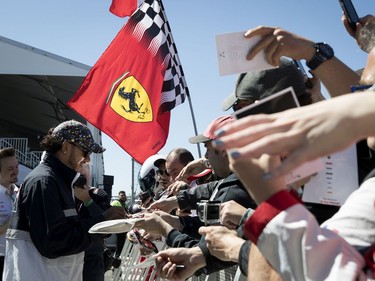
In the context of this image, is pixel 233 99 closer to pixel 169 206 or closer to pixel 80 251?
pixel 169 206

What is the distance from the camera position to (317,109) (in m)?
0.89

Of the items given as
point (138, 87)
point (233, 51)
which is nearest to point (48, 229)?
point (233, 51)

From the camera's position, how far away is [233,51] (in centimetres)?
162

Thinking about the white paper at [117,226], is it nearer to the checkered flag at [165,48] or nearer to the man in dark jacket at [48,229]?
the man in dark jacket at [48,229]

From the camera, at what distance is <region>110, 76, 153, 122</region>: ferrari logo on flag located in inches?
223

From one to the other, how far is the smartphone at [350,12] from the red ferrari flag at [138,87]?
11.9 ft

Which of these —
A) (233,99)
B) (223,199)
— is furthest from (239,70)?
(223,199)

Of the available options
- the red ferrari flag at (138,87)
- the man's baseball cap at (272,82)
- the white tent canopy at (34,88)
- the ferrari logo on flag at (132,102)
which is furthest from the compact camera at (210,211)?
the white tent canopy at (34,88)

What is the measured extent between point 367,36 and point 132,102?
406 centimetres

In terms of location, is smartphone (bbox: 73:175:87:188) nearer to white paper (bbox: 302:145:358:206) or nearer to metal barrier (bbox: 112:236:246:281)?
metal barrier (bbox: 112:236:246:281)

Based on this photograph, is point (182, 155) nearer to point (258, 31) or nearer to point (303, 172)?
point (258, 31)

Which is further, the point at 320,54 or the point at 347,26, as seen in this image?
the point at 347,26

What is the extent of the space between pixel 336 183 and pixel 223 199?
4.05 ft

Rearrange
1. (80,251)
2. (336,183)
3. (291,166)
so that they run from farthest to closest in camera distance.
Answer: (80,251), (336,183), (291,166)
